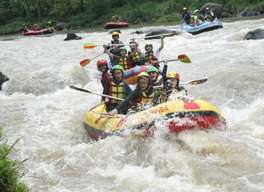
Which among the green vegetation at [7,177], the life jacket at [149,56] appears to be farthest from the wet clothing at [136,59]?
the green vegetation at [7,177]

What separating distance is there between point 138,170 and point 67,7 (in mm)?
45146

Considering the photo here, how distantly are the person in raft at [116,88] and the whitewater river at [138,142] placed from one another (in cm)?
70

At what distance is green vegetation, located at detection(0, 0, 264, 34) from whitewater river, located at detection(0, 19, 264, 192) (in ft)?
63.9

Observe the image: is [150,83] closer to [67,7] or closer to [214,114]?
[214,114]

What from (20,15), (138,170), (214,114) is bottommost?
(20,15)

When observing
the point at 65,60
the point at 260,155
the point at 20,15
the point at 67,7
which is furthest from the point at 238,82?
the point at 20,15

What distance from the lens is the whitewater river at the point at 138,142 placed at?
589cm

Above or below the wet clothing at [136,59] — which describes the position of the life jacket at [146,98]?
above

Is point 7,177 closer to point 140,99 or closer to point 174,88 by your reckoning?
point 140,99

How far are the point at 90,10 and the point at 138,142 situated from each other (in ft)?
131

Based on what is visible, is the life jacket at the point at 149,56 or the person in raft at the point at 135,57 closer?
the life jacket at the point at 149,56

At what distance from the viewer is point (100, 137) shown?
25.4 ft

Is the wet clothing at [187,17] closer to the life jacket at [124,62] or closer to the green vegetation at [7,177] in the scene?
the life jacket at [124,62]

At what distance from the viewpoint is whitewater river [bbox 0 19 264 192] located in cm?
589
